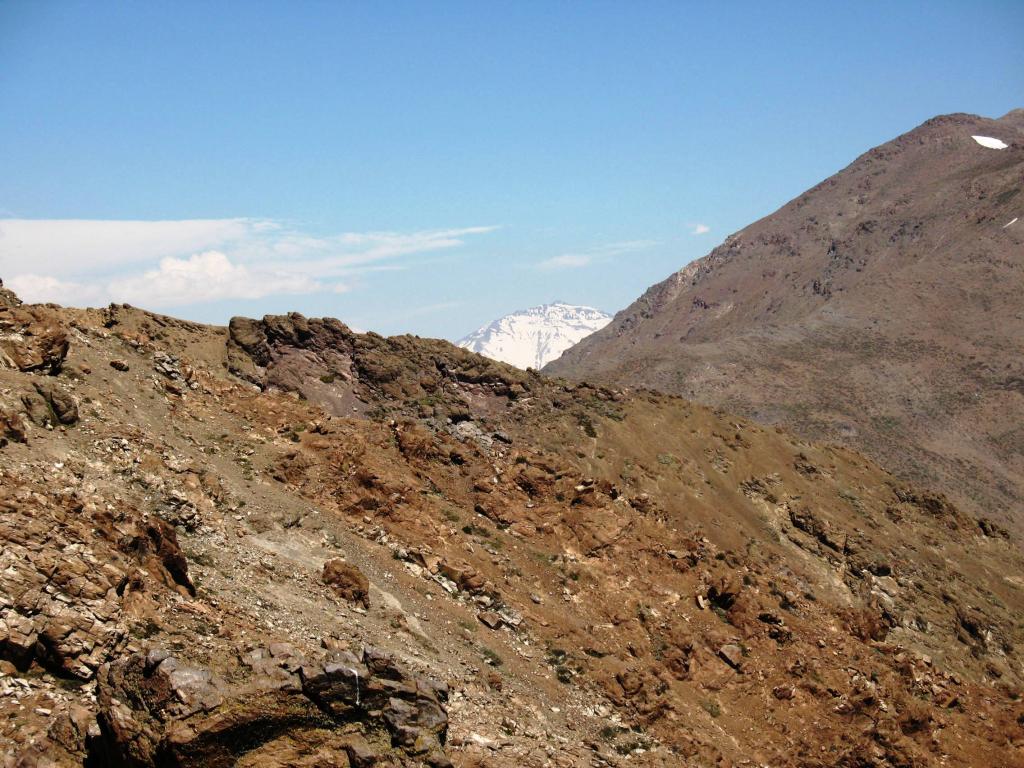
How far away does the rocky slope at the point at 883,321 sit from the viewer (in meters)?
79.4

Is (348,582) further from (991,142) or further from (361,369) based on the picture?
(991,142)

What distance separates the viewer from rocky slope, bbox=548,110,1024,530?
260 feet

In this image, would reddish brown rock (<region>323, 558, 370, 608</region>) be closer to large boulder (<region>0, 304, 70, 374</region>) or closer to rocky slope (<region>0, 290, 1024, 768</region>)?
rocky slope (<region>0, 290, 1024, 768</region>)

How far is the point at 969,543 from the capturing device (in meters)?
41.1

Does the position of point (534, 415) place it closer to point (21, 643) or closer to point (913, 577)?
point (913, 577)

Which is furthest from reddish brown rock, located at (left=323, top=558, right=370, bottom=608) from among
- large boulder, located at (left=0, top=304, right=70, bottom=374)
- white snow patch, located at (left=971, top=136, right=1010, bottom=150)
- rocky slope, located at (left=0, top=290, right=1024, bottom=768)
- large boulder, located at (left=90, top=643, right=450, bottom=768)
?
white snow patch, located at (left=971, top=136, right=1010, bottom=150)

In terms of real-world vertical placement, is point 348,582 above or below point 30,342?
below

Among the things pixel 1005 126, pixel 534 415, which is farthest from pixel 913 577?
pixel 1005 126

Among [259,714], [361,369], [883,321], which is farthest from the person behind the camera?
[883,321]

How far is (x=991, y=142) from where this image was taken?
138625 millimetres

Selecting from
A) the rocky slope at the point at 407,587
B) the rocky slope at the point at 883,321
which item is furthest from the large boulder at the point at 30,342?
the rocky slope at the point at 883,321

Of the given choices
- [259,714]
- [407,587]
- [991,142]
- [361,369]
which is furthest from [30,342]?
[991,142]

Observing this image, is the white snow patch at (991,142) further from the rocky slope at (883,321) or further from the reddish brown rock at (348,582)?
the reddish brown rock at (348,582)

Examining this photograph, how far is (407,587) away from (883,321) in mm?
97283
